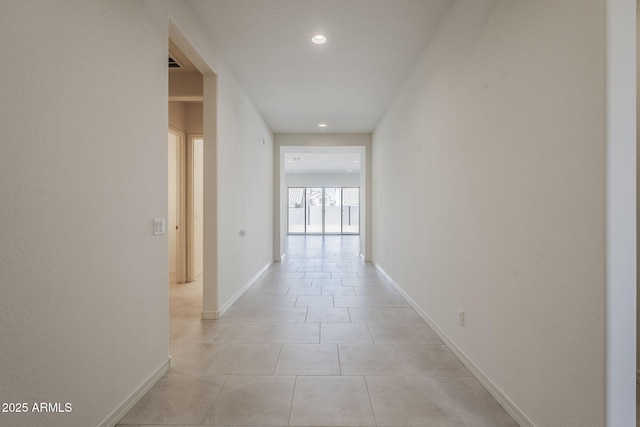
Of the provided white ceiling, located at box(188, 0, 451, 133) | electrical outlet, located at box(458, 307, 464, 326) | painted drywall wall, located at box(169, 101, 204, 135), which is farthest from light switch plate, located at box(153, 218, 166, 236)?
painted drywall wall, located at box(169, 101, 204, 135)

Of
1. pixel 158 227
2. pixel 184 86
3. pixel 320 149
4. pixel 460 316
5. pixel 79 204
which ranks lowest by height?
pixel 460 316

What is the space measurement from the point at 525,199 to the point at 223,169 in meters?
2.93

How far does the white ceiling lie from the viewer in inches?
109

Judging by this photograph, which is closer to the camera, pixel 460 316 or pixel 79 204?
pixel 79 204

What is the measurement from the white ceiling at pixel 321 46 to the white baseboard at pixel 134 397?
278 centimetres

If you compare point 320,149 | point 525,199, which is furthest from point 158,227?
point 320,149

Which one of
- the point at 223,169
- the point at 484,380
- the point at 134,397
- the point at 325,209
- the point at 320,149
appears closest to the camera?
the point at 134,397

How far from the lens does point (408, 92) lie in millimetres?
4145

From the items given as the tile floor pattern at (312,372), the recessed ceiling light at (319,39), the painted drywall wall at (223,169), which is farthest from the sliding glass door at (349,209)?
the recessed ceiling light at (319,39)

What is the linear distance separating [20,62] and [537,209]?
2224mm

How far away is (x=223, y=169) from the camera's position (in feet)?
12.1

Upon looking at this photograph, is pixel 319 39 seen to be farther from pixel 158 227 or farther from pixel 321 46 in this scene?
pixel 158 227

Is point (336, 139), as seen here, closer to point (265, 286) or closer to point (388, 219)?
point (388, 219)

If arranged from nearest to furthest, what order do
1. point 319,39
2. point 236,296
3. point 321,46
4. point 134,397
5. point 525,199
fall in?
point 525,199, point 134,397, point 319,39, point 321,46, point 236,296
